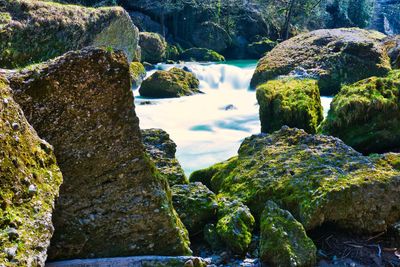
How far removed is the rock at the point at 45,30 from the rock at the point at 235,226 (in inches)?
160

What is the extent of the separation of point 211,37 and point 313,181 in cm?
3804

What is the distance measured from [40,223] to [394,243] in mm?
4114

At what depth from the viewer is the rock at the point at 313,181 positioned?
520cm

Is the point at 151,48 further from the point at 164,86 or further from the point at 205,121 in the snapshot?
the point at 205,121

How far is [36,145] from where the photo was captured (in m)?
3.35

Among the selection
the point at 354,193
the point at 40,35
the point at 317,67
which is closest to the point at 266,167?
the point at 354,193

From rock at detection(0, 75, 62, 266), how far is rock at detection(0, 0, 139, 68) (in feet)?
15.8

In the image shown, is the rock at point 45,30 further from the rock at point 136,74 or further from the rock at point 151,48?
the rock at point 151,48

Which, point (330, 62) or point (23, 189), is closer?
point (23, 189)

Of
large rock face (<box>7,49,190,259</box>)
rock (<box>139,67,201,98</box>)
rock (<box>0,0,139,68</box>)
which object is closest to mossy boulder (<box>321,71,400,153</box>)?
rock (<box>0,0,139,68</box>)

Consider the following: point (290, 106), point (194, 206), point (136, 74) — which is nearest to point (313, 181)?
point (194, 206)

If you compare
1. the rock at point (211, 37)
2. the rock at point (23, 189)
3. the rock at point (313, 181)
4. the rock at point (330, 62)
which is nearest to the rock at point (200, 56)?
the rock at point (211, 37)

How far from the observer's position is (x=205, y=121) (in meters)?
15.3

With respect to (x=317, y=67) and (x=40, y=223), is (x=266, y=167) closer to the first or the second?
(x=40, y=223)
